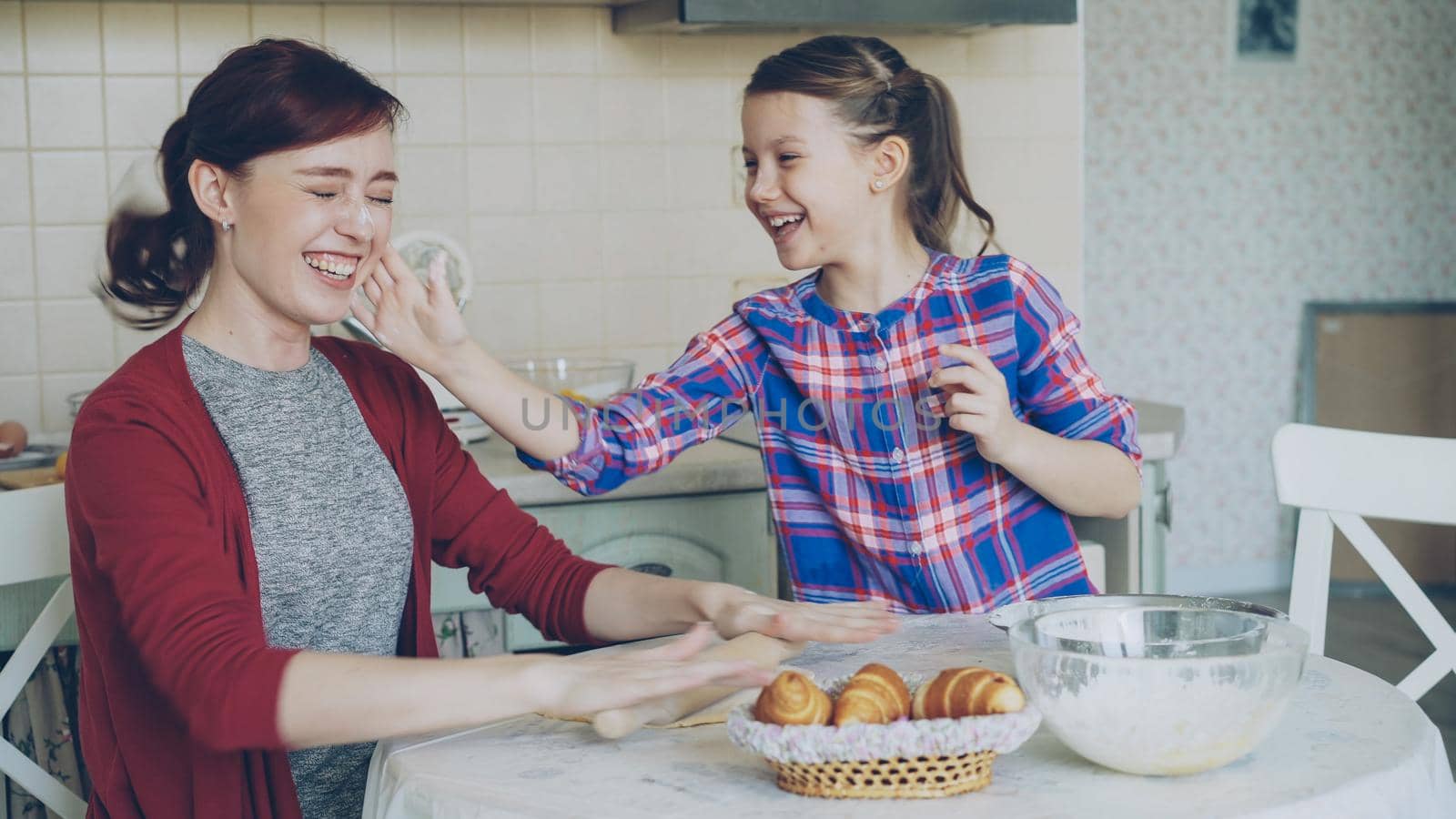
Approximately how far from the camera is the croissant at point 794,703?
0.98 m

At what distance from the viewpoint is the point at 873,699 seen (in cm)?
99

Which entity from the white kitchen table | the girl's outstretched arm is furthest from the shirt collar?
the white kitchen table

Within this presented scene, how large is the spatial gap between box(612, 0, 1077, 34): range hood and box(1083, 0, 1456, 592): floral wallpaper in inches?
87.5

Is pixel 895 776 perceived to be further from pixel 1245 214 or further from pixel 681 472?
pixel 1245 214

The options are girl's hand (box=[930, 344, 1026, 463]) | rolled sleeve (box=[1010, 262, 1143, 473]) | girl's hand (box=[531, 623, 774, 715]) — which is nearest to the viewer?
girl's hand (box=[531, 623, 774, 715])

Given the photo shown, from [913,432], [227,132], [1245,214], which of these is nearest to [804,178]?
[913,432]

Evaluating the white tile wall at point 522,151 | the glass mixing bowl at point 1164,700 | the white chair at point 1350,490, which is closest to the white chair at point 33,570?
the white tile wall at point 522,151

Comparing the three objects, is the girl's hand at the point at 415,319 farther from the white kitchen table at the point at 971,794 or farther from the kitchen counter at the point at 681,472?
the kitchen counter at the point at 681,472

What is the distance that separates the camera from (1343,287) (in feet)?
16.2

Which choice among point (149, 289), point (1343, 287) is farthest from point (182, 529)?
point (1343, 287)

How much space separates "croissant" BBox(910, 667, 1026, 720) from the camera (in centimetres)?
97

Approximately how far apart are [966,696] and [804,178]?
2.67 ft

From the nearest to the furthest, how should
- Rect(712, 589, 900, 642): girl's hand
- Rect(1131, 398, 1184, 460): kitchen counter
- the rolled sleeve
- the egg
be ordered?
1. Rect(712, 589, 900, 642): girl's hand
2. the rolled sleeve
3. the egg
4. Rect(1131, 398, 1184, 460): kitchen counter

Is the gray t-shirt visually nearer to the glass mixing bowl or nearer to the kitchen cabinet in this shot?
the glass mixing bowl
